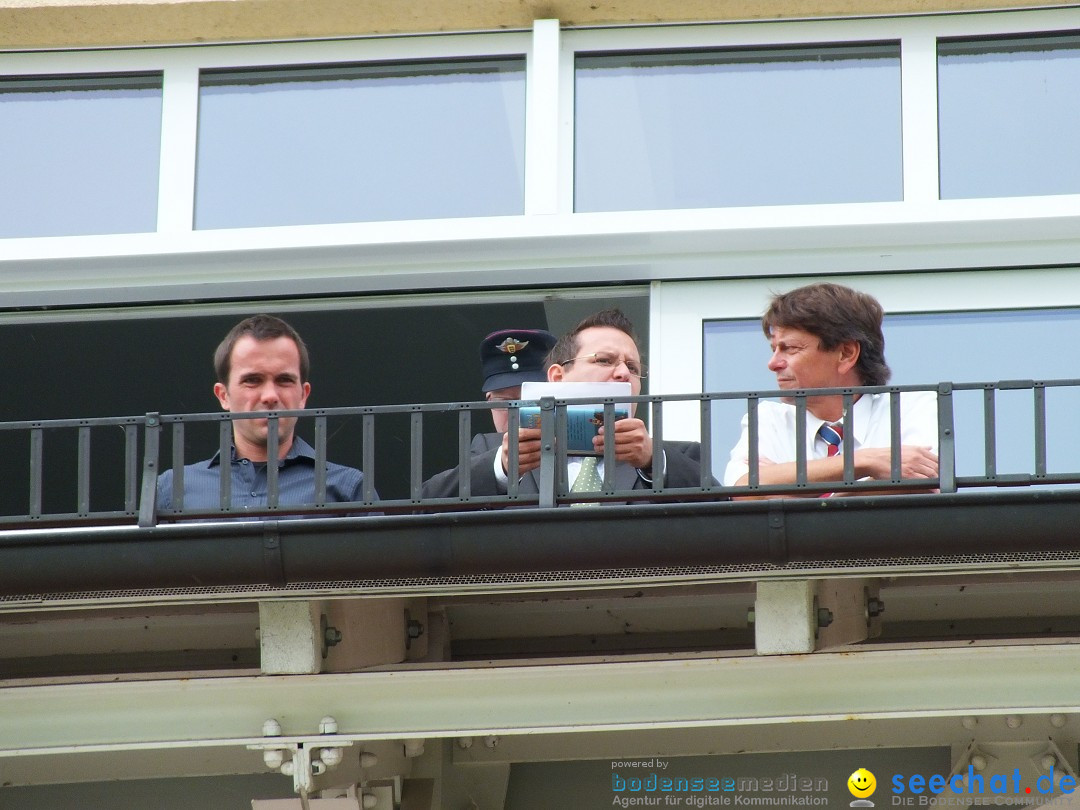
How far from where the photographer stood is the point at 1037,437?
4.28m

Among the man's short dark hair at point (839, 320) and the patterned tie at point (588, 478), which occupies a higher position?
the man's short dark hair at point (839, 320)

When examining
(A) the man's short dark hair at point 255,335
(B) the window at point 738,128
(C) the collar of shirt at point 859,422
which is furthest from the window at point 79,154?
(C) the collar of shirt at point 859,422

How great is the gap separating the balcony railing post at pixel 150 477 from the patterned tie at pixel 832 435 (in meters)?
1.99

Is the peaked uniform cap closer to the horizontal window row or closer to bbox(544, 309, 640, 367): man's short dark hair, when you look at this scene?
bbox(544, 309, 640, 367): man's short dark hair

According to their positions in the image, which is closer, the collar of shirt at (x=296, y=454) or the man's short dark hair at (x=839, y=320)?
the man's short dark hair at (x=839, y=320)

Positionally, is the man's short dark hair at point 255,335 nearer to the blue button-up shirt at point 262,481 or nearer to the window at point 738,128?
the blue button-up shirt at point 262,481

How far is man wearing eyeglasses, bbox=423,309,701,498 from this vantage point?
15.0 feet

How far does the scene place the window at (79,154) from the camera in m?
6.34

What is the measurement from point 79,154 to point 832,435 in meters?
3.43

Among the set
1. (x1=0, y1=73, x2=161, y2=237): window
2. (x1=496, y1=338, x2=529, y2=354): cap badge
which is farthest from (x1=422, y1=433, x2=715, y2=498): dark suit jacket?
(x1=0, y1=73, x2=161, y2=237): window

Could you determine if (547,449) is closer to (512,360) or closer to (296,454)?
(296,454)

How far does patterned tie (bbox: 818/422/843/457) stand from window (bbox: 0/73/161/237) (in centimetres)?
293

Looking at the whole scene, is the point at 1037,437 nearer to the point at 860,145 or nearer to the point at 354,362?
the point at 860,145

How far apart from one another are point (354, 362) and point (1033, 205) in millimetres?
2634
